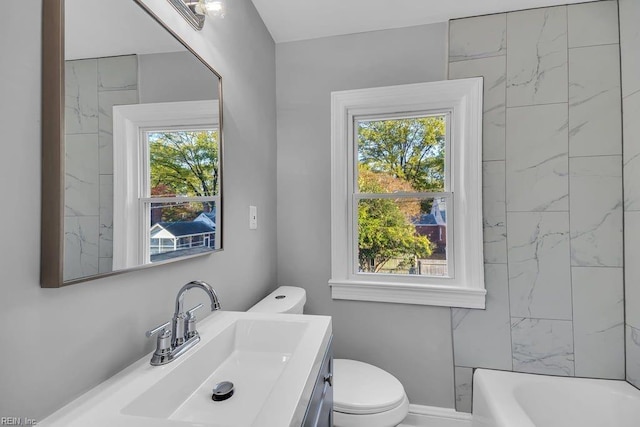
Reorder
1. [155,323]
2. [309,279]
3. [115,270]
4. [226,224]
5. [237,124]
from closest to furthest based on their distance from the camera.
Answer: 1. [115,270]
2. [155,323]
3. [226,224]
4. [237,124]
5. [309,279]

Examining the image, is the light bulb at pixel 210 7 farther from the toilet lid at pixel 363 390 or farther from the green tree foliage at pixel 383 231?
the toilet lid at pixel 363 390

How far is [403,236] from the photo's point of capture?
1.88 meters

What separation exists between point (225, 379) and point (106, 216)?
23.1 inches

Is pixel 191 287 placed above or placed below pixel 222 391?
above

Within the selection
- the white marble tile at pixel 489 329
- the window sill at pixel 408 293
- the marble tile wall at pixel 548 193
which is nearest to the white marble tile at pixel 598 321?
the marble tile wall at pixel 548 193

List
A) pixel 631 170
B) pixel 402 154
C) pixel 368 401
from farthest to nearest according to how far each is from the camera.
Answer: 1. pixel 402 154
2. pixel 631 170
3. pixel 368 401

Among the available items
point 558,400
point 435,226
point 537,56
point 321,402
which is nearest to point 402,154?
point 435,226

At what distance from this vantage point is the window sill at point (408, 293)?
5.58 ft

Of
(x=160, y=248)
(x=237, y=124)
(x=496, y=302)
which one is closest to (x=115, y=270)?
(x=160, y=248)

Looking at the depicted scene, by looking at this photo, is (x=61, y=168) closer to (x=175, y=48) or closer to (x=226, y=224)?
(x=175, y=48)

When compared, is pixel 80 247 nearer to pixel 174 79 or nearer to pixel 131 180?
pixel 131 180

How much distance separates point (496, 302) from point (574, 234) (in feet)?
1.82

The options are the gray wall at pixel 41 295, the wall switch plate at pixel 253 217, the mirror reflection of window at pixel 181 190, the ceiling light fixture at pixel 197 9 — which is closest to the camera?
the gray wall at pixel 41 295

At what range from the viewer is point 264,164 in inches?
69.8
